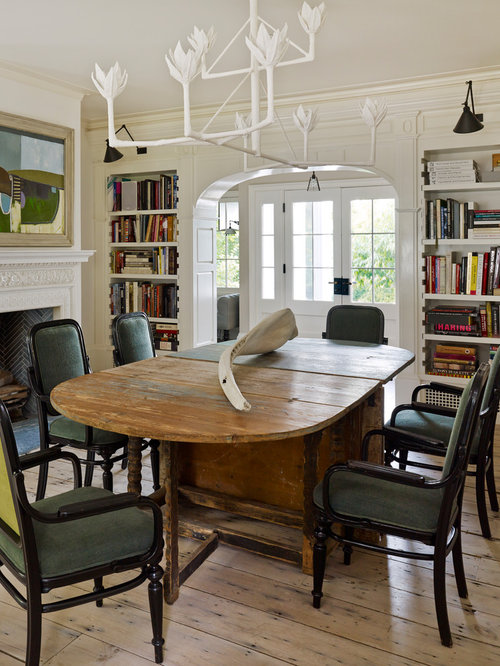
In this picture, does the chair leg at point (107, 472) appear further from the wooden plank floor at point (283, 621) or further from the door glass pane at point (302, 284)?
the door glass pane at point (302, 284)

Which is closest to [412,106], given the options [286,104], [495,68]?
[495,68]

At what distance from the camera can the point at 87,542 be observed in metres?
1.71

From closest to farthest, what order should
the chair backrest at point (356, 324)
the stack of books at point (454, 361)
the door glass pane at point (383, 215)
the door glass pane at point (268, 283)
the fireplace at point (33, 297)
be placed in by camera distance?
1. the chair backrest at point (356, 324)
2. the fireplace at point (33, 297)
3. the stack of books at point (454, 361)
4. the door glass pane at point (383, 215)
5. the door glass pane at point (268, 283)

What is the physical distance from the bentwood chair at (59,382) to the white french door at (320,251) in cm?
454

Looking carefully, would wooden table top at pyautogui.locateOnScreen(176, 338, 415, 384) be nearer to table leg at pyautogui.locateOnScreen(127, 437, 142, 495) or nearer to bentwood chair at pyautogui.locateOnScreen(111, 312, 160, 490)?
bentwood chair at pyautogui.locateOnScreen(111, 312, 160, 490)

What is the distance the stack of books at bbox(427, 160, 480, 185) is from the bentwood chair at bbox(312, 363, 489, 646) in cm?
298

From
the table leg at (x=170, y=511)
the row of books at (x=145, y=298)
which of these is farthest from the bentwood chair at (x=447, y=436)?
the row of books at (x=145, y=298)

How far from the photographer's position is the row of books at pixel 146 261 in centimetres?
597

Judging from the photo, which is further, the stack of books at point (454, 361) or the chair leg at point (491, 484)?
the stack of books at point (454, 361)

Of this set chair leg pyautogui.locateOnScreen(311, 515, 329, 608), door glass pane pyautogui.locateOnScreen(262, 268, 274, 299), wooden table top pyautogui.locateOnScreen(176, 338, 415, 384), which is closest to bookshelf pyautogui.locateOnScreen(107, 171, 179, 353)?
door glass pane pyautogui.locateOnScreen(262, 268, 274, 299)

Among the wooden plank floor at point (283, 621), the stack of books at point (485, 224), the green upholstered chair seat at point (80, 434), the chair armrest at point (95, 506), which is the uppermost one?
the stack of books at point (485, 224)

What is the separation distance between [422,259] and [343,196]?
2.51 meters

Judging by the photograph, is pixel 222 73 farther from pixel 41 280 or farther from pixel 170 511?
pixel 41 280

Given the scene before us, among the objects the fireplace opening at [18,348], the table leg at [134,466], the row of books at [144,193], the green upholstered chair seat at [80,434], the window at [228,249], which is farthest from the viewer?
the window at [228,249]
